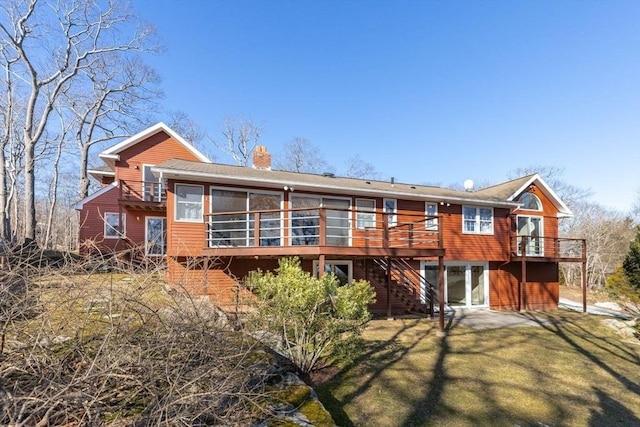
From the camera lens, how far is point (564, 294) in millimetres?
24797

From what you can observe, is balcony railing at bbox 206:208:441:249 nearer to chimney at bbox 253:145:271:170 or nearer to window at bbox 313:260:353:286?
window at bbox 313:260:353:286

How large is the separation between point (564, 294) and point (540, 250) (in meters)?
11.9

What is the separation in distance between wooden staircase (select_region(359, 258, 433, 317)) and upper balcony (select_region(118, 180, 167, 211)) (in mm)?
10246

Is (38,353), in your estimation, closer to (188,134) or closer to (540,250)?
(540,250)

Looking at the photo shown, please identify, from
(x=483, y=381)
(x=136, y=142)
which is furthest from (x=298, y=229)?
(x=136, y=142)

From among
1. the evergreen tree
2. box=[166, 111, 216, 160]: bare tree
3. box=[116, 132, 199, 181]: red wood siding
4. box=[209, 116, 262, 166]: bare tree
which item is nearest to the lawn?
the evergreen tree

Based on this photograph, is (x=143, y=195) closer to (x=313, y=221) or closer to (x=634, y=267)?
(x=313, y=221)

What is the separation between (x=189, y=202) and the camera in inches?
421

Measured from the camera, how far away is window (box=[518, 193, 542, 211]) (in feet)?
53.7

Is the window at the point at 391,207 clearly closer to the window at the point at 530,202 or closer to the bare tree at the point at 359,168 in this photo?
the window at the point at 530,202

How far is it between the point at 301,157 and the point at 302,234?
25121 mm

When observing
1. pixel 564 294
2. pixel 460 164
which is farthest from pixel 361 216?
pixel 460 164

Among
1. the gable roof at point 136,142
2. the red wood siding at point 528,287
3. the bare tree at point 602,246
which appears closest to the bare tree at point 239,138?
the gable roof at point 136,142

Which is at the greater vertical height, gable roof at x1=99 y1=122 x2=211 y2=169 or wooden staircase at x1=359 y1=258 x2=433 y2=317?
gable roof at x1=99 y1=122 x2=211 y2=169
